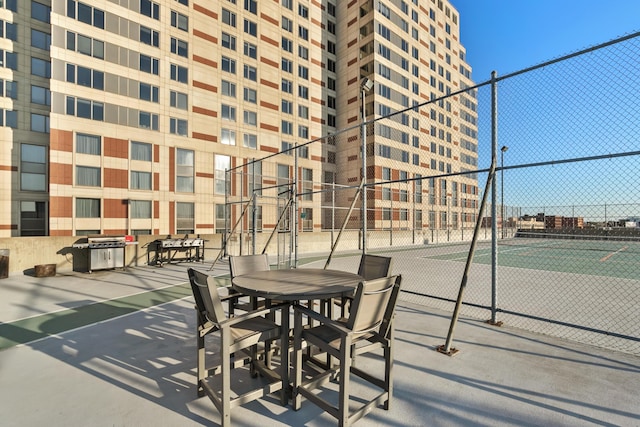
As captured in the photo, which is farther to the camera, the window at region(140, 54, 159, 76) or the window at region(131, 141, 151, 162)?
the window at region(140, 54, 159, 76)

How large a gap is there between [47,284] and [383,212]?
2472 cm

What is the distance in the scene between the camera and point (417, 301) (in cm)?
670

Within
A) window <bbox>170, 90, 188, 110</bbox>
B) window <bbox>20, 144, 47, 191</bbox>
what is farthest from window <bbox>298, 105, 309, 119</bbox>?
window <bbox>20, 144, 47, 191</bbox>

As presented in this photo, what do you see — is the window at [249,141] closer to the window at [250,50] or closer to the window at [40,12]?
the window at [250,50]

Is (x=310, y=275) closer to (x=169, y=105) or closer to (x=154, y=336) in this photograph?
(x=154, y=336)

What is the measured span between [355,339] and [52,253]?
13146 millimetres

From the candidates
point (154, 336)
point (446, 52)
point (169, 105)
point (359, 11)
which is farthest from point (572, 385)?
point (446, 52)

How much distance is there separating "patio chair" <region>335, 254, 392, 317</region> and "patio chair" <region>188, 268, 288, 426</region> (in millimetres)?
1197

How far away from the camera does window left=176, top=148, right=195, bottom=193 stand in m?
21.0

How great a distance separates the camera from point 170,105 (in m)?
20.8

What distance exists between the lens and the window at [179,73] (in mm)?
21000

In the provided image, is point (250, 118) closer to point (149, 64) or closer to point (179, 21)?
point (149, 64)

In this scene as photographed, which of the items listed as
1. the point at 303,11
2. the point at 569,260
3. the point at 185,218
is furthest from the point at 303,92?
the point at 569,260

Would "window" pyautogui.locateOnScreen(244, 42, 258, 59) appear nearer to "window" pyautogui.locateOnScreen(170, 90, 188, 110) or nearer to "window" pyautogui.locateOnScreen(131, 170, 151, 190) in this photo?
"window" pyautogui.locateOnScreen(170, 90, 188, 110)
